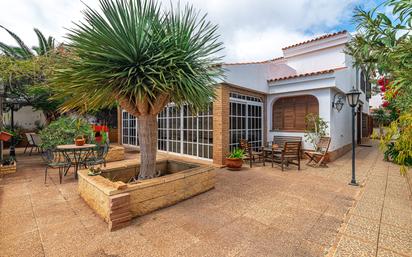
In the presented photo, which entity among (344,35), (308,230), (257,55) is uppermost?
(257,55)

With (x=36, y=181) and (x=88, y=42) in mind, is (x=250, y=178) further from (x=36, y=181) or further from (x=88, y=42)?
(x=36, y=181)

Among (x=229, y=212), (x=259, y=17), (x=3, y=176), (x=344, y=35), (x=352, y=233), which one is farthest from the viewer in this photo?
(x=344, y=35)

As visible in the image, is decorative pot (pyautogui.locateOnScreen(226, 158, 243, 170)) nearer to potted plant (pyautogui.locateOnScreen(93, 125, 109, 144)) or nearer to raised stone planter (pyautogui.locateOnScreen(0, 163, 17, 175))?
potted plant (pyautogui.locateOnScreen(93, 125, 109, 144))

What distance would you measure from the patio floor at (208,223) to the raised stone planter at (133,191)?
0.15 metres

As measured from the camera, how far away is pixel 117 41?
332cm

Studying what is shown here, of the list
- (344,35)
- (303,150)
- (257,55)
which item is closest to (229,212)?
(303,150)

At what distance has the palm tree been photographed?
10656mm

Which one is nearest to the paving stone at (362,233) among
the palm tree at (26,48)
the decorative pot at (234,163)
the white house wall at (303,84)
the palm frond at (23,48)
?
the decorative pot at (234,163)

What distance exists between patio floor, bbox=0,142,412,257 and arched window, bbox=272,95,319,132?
13.5 ft

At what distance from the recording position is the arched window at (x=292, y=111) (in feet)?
28.3

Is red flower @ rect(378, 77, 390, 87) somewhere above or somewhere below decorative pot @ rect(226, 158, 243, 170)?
above

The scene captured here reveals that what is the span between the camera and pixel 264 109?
9.45 m

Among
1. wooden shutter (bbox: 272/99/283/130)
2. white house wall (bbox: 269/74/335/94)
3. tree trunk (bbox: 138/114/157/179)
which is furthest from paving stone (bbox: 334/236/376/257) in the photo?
wooden shutter (bbox: 272/99/283/130)

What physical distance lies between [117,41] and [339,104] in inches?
354
